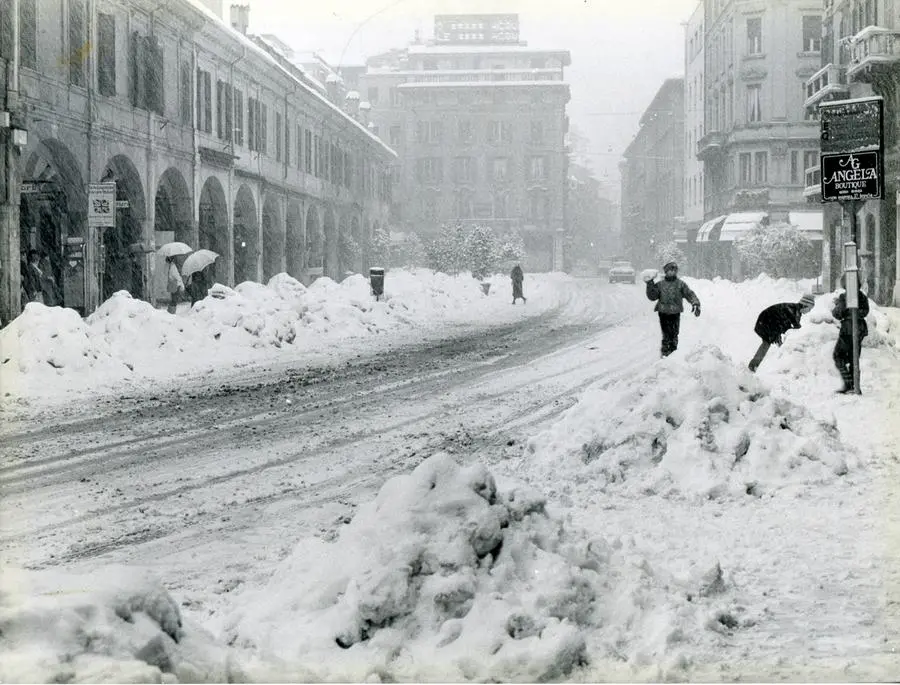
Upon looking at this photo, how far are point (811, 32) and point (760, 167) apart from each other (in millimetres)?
6422

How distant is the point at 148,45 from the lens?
26.9 metres

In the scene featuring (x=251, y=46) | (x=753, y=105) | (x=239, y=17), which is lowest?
(x=251, y=46)

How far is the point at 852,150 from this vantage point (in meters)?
10.5

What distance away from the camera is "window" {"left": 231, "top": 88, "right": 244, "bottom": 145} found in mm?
34125

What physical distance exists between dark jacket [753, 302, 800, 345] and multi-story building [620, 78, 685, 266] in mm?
53830

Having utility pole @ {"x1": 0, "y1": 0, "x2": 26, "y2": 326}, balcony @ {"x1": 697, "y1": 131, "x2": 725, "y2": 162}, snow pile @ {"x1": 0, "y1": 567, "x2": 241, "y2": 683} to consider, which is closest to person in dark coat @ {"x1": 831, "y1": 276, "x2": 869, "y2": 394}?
snow pile @ {"x1": 0, "y1": 567, "x2": 241, "y2": 683}

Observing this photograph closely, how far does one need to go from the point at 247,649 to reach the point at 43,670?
38.8 inches

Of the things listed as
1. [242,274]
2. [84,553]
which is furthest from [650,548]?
[242,274]

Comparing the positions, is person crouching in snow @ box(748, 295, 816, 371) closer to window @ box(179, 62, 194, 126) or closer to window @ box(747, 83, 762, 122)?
window @ box(179, 62, 194, 126)

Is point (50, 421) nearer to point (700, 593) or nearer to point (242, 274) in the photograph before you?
point (700, 593)

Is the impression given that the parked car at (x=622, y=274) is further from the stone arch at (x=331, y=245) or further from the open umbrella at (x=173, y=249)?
the open umbrella at (x=173, y=249)

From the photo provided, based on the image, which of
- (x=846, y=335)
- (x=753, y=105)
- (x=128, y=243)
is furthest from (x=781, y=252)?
(x=846, y=335)

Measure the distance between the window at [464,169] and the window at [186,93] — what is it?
170ft

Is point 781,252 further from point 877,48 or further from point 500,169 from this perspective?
point 500,169
